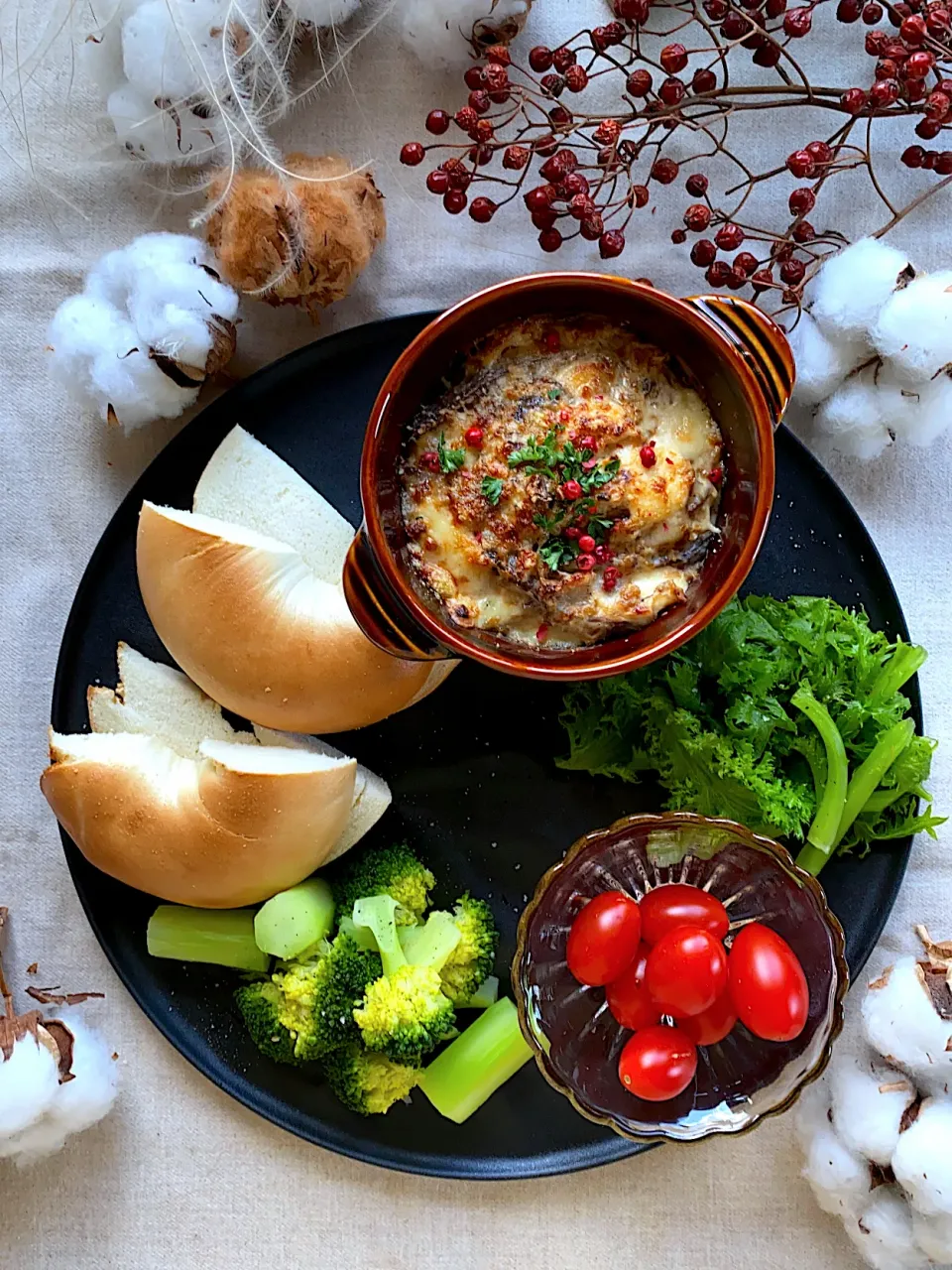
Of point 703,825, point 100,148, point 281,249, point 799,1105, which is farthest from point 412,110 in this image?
point 799,1105

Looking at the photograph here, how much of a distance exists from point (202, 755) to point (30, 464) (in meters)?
0.75

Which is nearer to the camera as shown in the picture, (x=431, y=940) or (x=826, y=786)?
(x=826, y=786)

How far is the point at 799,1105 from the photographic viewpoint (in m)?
2.46

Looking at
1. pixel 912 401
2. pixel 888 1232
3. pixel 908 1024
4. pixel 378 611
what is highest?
pixel 912 401

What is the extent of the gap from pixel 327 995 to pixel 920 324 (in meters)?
1.70

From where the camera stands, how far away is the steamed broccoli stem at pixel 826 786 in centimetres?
219

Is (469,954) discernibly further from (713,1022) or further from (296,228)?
(296,228)

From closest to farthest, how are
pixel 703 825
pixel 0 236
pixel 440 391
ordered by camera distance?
1. pixel 440 391
2. pixel 703 825
3. pixel 0 236

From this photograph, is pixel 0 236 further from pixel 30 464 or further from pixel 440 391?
pixel 440 391

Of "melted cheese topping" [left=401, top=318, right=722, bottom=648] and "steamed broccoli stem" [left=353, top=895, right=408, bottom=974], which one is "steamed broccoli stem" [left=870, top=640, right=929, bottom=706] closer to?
"melted cheese topping" [left=401, top=318, right=722, bottom=648]

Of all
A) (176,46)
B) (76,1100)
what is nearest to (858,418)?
(176,46)

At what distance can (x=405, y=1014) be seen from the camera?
7.40ft

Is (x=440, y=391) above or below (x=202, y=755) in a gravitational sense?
above

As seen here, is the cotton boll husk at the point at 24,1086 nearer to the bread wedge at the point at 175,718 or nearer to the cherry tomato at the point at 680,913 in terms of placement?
the bread wedge at the point at 175,718
